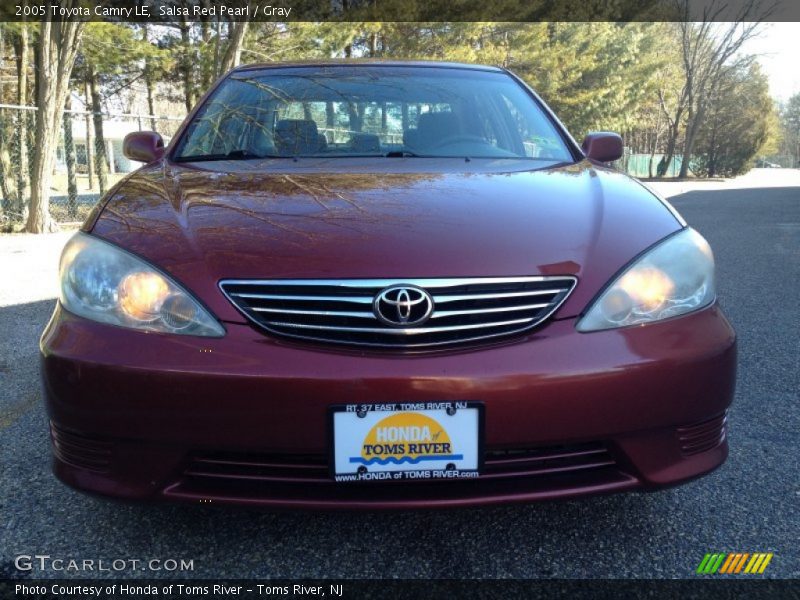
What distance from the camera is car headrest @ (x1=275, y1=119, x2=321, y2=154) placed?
253cm

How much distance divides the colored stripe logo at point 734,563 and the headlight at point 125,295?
1396 mm

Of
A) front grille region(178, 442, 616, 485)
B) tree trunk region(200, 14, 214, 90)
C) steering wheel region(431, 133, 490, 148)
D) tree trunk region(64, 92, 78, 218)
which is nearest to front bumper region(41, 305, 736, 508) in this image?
front grille region(178, 442, 616, 485)

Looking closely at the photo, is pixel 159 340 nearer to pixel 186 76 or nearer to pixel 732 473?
pixel 732 473

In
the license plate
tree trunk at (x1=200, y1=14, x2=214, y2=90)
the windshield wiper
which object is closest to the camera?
the license plate

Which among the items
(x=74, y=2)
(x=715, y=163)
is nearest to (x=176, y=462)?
(x=74, y=2)

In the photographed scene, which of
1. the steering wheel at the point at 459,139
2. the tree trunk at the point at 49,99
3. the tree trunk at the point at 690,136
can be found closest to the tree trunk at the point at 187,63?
the tree trunk at the point at 49,99

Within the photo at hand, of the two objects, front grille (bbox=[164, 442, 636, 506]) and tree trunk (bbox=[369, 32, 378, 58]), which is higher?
tree trunk (bbox=[369, 32, 378, 58])

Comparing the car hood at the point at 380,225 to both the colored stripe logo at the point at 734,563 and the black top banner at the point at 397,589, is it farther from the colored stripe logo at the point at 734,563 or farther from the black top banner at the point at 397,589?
the colored stripe logo at the point at 734,563

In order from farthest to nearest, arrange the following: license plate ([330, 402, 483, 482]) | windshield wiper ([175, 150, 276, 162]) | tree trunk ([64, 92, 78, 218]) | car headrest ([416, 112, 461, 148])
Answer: tree trunk ([64, 92, 78, 218]) → car headrest ([416, 112, 461, 148]) → windshield wiper ([175, 150, 276, 162]) → license plate ([330, 402, 483, 482])

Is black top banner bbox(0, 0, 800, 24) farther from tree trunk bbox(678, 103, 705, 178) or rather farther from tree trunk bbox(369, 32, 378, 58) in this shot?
tree trunk bbox(678, 103, 705, 178)

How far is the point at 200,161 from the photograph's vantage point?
2.48 m

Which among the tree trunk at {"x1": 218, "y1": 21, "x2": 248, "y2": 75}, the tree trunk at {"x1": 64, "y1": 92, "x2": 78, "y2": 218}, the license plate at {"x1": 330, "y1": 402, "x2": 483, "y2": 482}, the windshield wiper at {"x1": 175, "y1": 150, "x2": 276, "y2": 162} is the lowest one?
the tree trunk at {"x1": 64, "y1": 92, "x2": 78, "y2": 218}

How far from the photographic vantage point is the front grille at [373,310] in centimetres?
153
